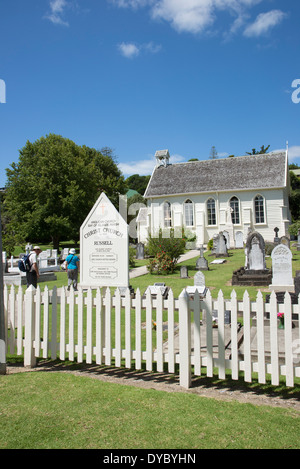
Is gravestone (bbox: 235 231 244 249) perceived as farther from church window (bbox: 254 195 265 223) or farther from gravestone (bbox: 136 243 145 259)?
gravestone (bbox: 136 243 145 259)

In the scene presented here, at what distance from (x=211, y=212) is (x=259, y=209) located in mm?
Result: 4801

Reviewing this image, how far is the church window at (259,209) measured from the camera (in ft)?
116

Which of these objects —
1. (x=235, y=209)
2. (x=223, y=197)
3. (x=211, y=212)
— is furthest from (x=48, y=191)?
(x=235, y=209)

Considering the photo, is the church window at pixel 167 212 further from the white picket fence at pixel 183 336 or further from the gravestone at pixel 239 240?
the white picket fence at pixel 183 336

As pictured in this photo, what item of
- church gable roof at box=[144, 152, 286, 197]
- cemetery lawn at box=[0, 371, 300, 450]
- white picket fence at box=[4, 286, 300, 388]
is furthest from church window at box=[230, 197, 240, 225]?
cemetery lawn at box=[0, 371, 300, 450]

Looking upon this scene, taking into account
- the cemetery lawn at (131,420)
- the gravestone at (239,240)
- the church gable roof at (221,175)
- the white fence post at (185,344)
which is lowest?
the cemetery lawn at (131,420)

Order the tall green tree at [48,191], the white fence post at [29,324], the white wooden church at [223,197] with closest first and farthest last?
the white fence post at [29,324] → the white wooden church at [223,197] → the tall green tree at [48,191]

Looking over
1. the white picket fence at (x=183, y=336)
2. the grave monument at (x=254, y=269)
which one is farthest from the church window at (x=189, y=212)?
the white picket fence at (x=183, y=336)

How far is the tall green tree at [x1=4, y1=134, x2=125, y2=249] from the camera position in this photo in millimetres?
35938

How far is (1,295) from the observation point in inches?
218

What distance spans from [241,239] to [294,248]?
5353mm

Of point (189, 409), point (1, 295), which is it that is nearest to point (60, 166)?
point (1, 295)

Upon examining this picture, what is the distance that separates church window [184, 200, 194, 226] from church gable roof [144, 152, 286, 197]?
4.13ft
